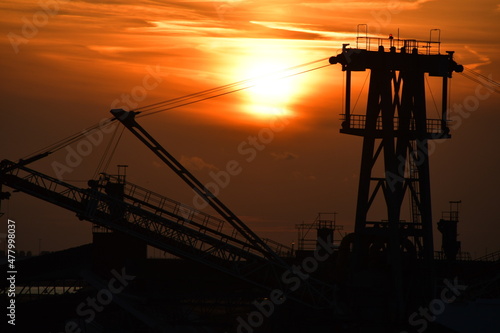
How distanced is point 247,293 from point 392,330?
16459mm

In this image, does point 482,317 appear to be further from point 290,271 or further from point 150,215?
point 150,215

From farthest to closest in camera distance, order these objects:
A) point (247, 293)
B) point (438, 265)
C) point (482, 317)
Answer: point (247, 293), point (438, 265), point (482, 317)

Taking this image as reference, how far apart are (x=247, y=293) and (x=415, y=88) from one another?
2198 centimetres

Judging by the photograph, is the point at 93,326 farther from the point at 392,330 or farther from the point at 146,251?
the point at 392,330

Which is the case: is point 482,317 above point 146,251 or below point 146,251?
below

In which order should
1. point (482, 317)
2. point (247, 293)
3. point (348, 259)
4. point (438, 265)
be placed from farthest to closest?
point (247, 293)
point (438, 265)
point (348, 259)
point (482, 317)

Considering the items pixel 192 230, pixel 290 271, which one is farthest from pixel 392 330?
pixel 192 230

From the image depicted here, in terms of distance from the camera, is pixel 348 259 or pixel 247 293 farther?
pixel 247 293

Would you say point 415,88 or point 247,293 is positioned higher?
point 415,88

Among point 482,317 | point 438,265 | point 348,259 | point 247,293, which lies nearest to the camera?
point 482,317

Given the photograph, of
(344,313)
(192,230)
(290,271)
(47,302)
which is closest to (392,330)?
(344,313)

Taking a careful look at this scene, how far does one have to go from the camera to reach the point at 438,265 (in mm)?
69438

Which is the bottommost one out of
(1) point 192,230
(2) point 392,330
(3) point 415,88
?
(2) point 392,330

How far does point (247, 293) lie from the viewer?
249ft
